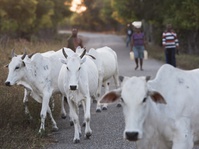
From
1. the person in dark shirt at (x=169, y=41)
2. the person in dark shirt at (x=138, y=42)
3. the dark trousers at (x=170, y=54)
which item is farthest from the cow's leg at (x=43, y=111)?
the person in dark shirt at (x=138, y=42)

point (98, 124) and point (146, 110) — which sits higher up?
point (146, 110)

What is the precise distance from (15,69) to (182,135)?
487 cm

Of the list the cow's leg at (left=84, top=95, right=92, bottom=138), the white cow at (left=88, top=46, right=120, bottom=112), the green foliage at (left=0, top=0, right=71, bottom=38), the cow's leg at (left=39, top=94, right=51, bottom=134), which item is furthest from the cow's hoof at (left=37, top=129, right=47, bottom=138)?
the green foliage at (left=0, top=0, right=71, bottom=38)

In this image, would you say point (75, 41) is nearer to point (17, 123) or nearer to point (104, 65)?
point (104, 65)

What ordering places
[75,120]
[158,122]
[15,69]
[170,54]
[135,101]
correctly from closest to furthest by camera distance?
[135,101]
[158,122]
[75,120]
[15,69]
[170,54]

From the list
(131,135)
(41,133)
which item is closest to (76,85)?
(41,133)

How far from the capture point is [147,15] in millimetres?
31469

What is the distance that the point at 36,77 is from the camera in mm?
9609

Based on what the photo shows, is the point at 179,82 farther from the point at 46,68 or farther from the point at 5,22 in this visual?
the point at 5,22

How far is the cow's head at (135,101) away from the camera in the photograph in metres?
4.80

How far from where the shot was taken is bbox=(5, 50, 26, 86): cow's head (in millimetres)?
9289

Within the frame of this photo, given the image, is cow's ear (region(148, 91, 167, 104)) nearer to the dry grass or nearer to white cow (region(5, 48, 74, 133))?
the dry grass

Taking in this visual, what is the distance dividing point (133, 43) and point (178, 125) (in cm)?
1408

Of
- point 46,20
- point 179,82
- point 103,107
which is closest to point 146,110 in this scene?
point 179,82
